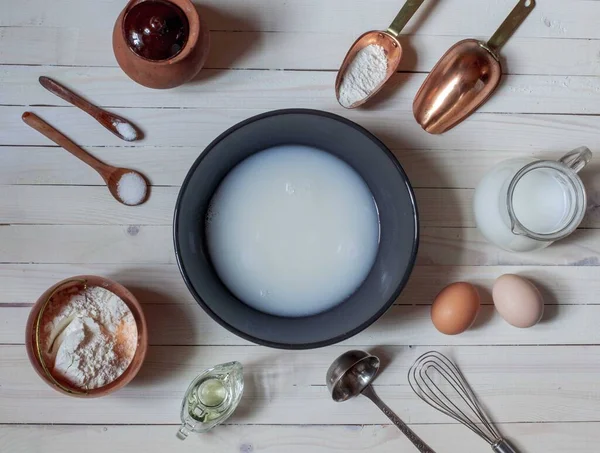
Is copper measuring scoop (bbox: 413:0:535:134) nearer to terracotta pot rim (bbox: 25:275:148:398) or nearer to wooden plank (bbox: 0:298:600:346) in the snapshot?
wooden plank (bbox: 0:298:600:346)

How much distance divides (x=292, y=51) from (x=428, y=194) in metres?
0.28

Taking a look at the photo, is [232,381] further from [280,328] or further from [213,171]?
[213,171]

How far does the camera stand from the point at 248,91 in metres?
0.87

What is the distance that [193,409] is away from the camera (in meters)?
0.84

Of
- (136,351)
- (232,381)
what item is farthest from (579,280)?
(136,351)

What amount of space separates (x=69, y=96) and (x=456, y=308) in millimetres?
587

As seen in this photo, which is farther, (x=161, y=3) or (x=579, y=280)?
(x=579, y=280)

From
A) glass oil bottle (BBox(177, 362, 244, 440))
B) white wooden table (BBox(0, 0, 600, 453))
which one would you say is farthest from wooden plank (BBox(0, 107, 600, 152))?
glass oil bottle (BBox(177, 362, 244, 440))

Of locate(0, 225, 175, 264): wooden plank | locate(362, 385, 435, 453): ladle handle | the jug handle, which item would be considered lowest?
locate(362, 385, 435, 453): ladle handle

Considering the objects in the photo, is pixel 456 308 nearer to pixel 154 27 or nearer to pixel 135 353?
pixel 135 353

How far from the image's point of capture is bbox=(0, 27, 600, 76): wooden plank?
86cm

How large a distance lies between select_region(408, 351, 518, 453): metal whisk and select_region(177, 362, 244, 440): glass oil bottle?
0.24m

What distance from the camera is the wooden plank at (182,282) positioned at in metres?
0.86

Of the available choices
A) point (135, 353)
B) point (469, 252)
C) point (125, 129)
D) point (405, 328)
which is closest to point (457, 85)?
point (469, 252)
